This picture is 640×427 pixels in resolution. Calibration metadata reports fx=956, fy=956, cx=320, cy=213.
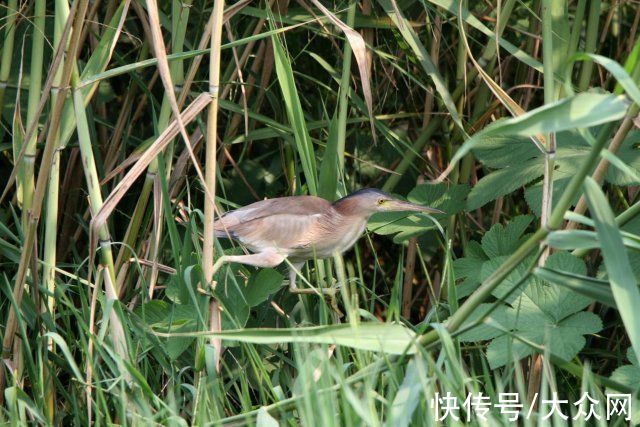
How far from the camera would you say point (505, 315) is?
8.09ft

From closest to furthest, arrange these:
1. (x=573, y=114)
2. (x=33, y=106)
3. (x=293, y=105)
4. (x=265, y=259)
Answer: (x=573, y=114) → (x=293, y=105) → (x=33, y=106) → (x=265, y=259)

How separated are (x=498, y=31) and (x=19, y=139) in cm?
130

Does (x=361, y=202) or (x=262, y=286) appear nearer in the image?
(x=262, y=286)

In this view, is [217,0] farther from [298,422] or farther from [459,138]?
[459,138]

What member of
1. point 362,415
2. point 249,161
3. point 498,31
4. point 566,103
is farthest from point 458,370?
point 249,161

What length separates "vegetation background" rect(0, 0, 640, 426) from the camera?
1712 millimetres

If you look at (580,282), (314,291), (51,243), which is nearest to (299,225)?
(314,291)

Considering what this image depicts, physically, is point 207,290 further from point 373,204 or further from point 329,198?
point 373,204

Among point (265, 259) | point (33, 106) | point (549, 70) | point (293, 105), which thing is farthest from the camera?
point (265, 259)

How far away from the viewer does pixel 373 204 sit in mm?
2857

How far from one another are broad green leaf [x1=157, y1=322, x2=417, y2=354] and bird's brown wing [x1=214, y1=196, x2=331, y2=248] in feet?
3.24

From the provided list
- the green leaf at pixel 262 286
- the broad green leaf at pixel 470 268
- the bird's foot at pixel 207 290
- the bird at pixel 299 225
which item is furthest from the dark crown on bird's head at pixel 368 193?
the bird's foot at pixel 207 290

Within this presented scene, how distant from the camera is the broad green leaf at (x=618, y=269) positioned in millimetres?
1449

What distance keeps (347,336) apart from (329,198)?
3.68ft
